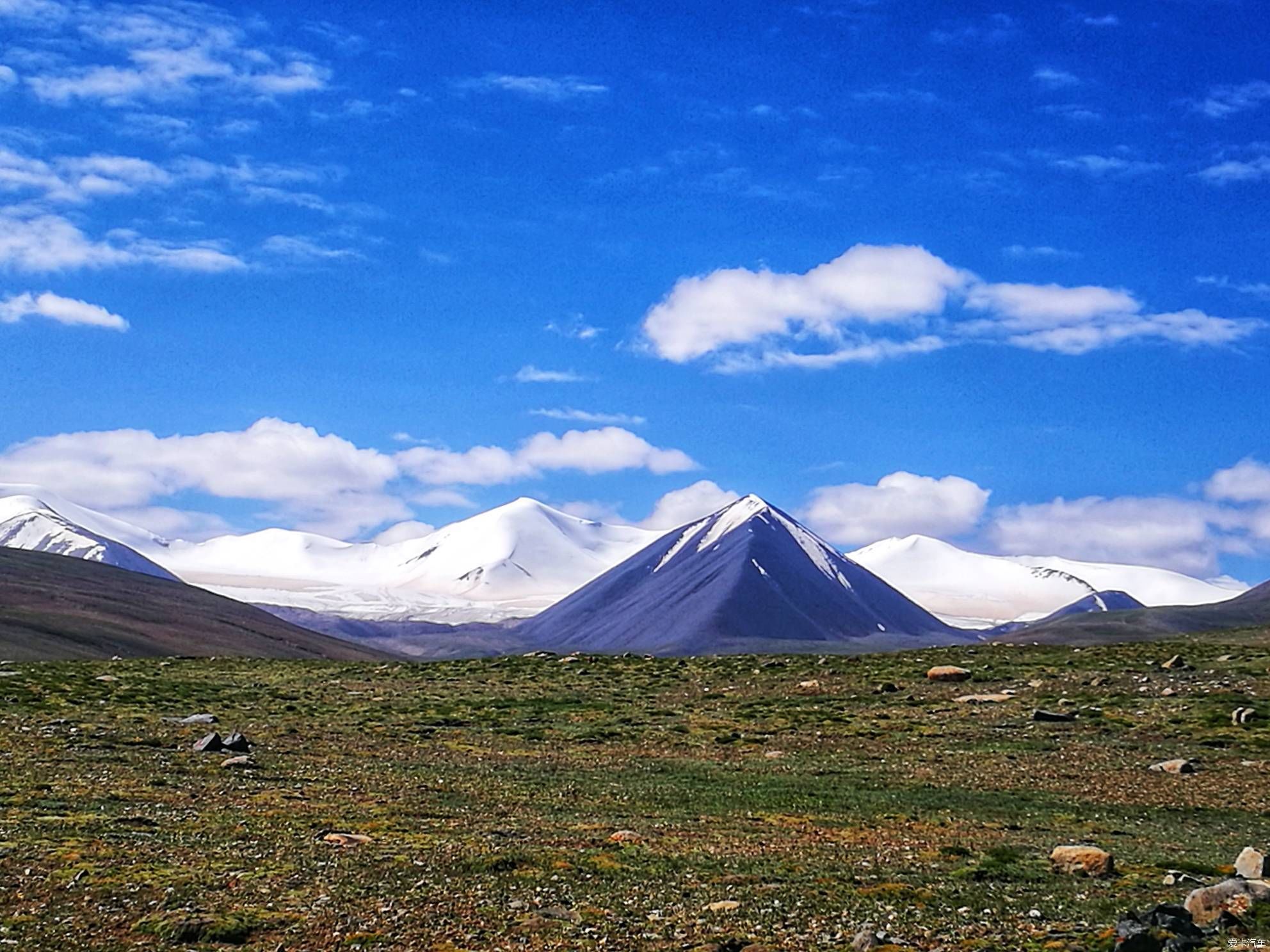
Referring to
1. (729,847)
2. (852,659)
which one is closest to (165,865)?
(729,847)

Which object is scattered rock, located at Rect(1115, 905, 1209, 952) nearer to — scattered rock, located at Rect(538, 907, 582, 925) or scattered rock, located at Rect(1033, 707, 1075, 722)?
scattered rock, located at Rect(538, 907, 582, 925)

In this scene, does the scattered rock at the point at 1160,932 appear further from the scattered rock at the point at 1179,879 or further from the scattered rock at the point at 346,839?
the scattered rock at the point at 346,839

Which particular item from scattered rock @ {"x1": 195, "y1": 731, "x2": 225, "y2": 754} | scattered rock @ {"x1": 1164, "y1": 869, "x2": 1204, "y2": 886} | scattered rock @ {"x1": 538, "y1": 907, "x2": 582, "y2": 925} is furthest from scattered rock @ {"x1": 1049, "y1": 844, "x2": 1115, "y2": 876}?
scattered rock @ {"x1": 195, "y1": 731, "x2": 225, "y2": 754}

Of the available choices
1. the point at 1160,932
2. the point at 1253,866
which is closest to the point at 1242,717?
the point at 1253,866

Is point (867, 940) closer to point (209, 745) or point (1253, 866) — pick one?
point (1253, 866)

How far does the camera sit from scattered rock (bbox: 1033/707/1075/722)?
154 ft

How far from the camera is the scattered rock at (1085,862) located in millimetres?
22625

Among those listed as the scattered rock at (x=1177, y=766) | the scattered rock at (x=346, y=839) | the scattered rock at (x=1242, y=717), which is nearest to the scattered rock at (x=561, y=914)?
the scattered rock at (x=346, y=839)

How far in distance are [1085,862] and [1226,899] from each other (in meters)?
4.74

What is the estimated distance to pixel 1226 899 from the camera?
18188mm

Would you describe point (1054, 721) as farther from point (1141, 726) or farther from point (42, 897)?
point (42, 897)

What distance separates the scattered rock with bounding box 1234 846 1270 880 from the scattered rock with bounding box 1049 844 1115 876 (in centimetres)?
223

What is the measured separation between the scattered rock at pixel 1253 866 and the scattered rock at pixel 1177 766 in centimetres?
1687

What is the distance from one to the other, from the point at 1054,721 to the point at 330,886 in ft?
109
